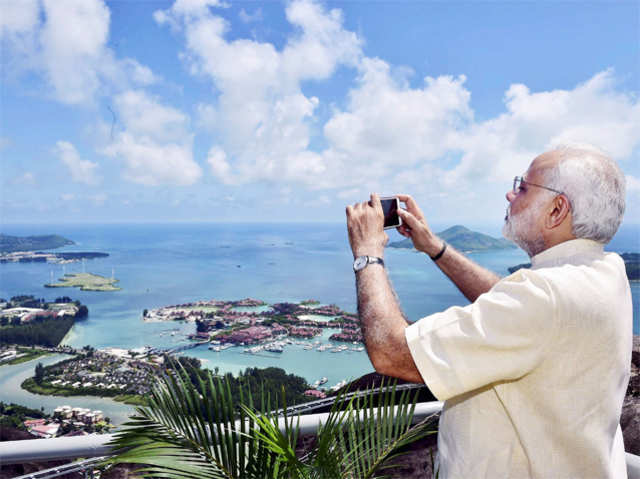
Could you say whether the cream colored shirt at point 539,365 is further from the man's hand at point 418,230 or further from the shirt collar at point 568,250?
the man's hand at point 418,230

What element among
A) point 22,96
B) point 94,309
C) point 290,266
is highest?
point 22,96

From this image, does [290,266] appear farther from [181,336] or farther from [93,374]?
[93,374]

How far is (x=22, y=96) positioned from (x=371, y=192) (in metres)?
72.6

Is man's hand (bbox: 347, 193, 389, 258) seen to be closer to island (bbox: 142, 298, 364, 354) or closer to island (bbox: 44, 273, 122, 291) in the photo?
island (bbox: 142, 298, 364, 354)

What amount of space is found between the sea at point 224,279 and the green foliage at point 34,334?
1512mm

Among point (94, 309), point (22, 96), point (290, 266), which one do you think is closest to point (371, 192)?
point (94, 309)

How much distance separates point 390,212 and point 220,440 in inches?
24.1

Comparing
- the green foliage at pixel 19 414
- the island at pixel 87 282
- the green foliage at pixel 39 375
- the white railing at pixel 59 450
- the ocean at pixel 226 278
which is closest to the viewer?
the white railing at pixel 59 450

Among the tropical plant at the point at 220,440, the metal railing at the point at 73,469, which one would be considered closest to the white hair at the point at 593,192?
the tropical plant at the point at 220,440

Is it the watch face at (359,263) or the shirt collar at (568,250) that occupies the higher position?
the shirt collar at (568,250)

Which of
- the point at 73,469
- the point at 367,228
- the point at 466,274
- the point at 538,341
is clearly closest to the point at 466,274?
the point at 466,274

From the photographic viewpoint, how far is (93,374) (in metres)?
14.6

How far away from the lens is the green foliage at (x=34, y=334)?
2036 cm

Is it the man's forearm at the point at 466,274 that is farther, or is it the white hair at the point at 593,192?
the man's forearm at the point at 466,274
